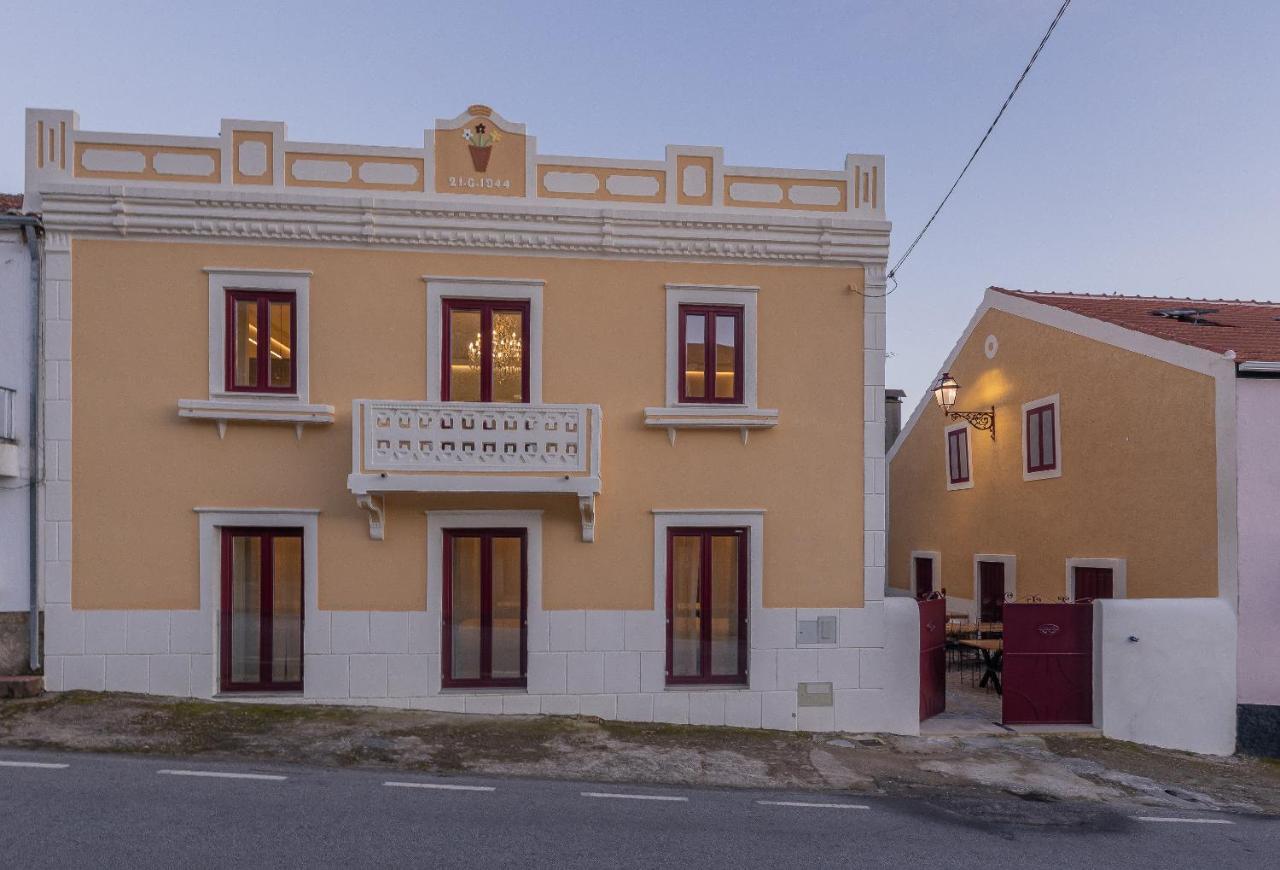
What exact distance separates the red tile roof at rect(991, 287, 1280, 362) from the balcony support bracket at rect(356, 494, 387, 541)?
11.4m

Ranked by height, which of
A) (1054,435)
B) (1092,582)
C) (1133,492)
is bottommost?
(1092,582)

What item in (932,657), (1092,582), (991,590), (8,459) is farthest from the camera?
(991,590)

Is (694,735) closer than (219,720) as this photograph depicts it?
No

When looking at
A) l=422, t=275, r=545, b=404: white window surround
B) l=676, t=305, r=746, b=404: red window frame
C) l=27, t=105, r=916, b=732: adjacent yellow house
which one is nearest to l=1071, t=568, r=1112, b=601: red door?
l=27, t=105, r=916, b=732: adjacent yellow house

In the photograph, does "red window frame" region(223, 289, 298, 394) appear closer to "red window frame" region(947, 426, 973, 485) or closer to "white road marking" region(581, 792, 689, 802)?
"white road marking" region(581, 792, 689, 802)

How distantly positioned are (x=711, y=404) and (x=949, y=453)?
998 centimetres

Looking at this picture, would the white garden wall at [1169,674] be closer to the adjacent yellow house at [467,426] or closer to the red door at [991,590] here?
the adjacent yellow house at [467,426]

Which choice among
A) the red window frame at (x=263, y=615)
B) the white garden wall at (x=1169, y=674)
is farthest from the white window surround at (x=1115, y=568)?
the red window frame at (x=263, y=615)

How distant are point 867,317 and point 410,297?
5.99m

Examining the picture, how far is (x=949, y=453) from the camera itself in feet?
60.8

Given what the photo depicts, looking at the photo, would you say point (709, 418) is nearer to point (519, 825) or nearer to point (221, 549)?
point (519, 825)

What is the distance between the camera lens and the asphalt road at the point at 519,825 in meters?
5.68

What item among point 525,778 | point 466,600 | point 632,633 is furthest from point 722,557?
point 525,778

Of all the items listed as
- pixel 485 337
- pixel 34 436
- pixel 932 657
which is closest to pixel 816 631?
pixel 932 657
